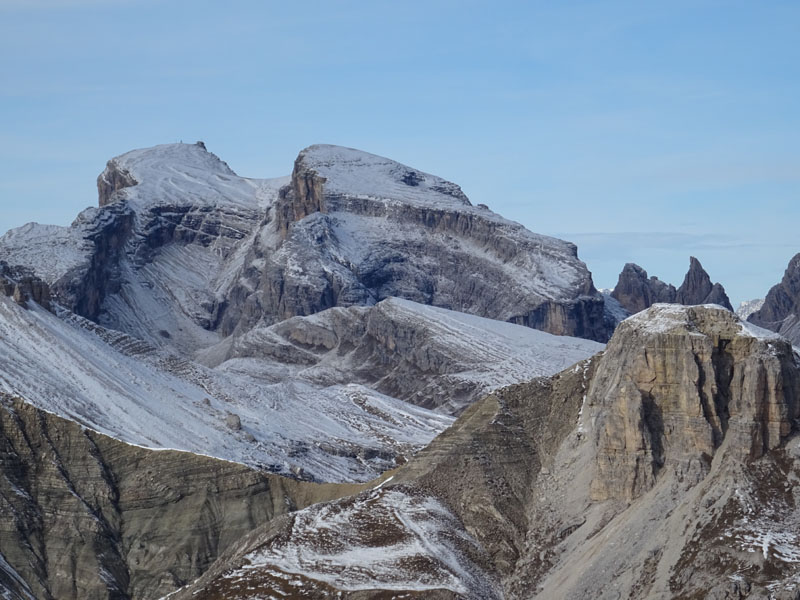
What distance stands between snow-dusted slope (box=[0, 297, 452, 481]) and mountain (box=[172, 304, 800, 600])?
3690cm

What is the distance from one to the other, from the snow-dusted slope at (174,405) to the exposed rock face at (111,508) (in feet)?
9.55

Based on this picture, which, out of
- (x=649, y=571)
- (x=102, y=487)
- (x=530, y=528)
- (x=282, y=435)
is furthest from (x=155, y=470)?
(x=649, y=571)

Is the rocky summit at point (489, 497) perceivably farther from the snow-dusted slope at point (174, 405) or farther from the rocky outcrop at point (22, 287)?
the rocky outcrop at point (22, 287)

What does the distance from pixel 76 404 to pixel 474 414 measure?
36.0 meters

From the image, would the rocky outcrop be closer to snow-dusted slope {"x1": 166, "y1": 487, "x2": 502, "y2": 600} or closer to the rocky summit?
the rocky summit

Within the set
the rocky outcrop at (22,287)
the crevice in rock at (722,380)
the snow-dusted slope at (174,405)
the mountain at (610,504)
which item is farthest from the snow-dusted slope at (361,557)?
the rocky outcrop at (22,287)

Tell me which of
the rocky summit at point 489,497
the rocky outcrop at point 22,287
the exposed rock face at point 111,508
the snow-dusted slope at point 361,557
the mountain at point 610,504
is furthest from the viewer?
the rocky outcrop at point 22,287

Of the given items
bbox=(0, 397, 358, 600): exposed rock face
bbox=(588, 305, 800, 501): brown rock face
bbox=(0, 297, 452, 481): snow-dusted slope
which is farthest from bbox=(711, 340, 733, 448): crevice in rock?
bbox=(0, 297, 452, 481): snow-dusted slope

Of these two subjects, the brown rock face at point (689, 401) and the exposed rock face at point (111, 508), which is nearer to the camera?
the brown rock face at point (689, 401)

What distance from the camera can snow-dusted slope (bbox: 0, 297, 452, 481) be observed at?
153 metres

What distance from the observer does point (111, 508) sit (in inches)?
5679

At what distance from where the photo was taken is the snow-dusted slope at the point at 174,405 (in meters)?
153

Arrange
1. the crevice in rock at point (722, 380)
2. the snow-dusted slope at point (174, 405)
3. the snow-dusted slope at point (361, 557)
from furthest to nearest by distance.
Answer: the snow-dusted slope at point (174, 405)
the crevice in rock at point (722, 380)
the snow-dusted slope at point (361, 557)

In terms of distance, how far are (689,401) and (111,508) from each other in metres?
46.0
